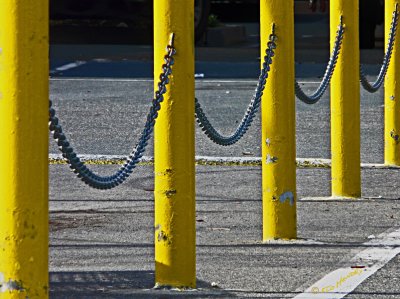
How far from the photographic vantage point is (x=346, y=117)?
30.0 ft

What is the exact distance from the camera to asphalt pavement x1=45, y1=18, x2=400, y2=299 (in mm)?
6660

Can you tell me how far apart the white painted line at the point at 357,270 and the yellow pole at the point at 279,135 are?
1.60 ft

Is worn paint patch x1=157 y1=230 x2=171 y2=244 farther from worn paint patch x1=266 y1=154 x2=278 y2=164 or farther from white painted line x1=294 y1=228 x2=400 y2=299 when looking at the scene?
worn paint patch x1=266 y1=154 x2=278 y2=164

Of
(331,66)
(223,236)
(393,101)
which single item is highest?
(331,66)

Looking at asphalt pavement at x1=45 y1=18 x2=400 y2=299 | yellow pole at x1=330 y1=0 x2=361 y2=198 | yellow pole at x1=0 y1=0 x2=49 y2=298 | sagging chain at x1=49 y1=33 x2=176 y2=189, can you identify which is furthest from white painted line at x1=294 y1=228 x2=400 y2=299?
yellow pole at x1=0 y1=0 x2=49 y2=298

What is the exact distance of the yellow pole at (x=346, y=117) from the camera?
908 cm

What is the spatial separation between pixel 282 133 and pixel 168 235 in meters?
1.50

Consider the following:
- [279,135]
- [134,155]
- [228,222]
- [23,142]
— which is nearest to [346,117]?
[228,222]

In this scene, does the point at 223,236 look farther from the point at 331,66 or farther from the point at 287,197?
the point at 331,66

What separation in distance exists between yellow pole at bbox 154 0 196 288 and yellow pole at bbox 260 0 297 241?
133 cm

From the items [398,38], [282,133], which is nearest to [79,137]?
[398,38]

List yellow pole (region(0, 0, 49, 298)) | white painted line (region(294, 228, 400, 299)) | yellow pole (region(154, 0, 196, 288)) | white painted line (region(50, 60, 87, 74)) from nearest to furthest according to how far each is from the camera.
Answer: yellow pole (region(0, 0, 49, 298))
yellow pole (region(154, 0, 196, 288))
white painted line (region(294, 228, 400, 299))
white painted line (region(50, 60, 87, 74))

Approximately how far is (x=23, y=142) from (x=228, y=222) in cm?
386

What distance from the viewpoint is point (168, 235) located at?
6.38 meters
